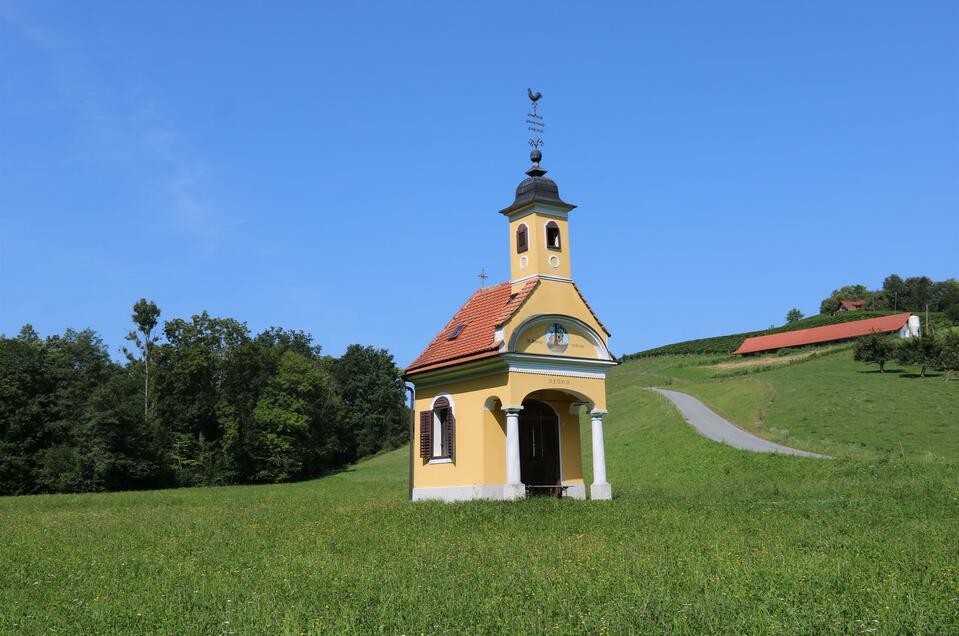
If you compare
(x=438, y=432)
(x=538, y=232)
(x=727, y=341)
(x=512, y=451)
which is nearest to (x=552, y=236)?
(x=538, y=232)

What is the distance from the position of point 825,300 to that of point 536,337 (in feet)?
454

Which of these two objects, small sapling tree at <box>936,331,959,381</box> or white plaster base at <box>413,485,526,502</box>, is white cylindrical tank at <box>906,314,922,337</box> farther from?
white plaster base at <box>413,485,526,502</box>

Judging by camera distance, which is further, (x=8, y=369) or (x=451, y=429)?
(x=8, y=369)

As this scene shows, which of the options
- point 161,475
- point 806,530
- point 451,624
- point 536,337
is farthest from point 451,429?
point 161,475

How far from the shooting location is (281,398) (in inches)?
2665

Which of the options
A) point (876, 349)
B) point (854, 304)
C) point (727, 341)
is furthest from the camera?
point (854, 304)

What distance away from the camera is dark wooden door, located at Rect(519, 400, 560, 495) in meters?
26.0

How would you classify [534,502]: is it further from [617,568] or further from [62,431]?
[62,431]

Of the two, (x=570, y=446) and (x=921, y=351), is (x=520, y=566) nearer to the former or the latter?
(x=570, y=446)

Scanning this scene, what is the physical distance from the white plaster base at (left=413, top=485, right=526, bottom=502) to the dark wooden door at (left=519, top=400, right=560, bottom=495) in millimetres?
1945

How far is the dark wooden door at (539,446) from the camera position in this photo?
2603 cm

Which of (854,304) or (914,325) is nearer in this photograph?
(914,325)

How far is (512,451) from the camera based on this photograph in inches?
927

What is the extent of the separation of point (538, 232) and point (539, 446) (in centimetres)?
699
